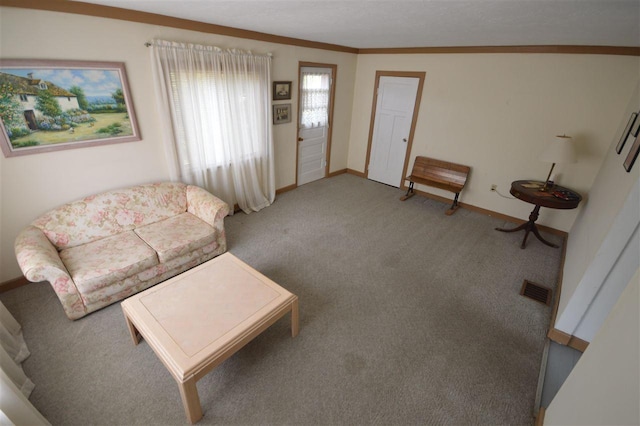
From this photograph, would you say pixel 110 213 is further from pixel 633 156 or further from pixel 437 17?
pixel 633 156

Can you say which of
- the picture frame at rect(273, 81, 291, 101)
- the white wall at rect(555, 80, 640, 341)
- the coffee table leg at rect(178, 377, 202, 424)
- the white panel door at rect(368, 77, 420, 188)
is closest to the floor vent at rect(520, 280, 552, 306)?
the white wall at rect(555, 80, 640, 341)

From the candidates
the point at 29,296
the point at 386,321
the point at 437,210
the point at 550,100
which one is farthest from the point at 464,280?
the point at 29,296

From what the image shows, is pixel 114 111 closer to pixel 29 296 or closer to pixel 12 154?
pixel 12 154

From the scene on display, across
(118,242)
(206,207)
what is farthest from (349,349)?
(118,242)

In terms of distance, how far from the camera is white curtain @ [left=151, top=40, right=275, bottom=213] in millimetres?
2893

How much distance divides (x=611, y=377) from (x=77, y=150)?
3776 millimetres

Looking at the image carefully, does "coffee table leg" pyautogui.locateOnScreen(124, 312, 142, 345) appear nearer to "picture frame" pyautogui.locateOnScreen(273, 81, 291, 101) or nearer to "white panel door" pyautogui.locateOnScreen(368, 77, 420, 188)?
"picture frame" pyautogui.locateOnScreen(273, 81, 291, 101)

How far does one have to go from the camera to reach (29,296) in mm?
2408

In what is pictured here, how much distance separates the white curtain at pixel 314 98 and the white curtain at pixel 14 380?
12.8 feet

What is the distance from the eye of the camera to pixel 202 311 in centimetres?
186

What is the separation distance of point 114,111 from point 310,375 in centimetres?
281

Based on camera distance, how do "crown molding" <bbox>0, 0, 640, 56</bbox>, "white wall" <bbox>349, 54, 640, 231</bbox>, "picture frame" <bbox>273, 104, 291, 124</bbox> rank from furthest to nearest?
"picture frame" <bbox>273, 104, 291, 124</bbox> → "white wall" <bbox>349, 54, 640, 231</bbox> → "crown molding" <bbox>0, 0, 640, 56</bbox>

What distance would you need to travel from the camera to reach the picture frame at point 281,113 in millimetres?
4066

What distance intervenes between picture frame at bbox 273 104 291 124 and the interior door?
27cm
